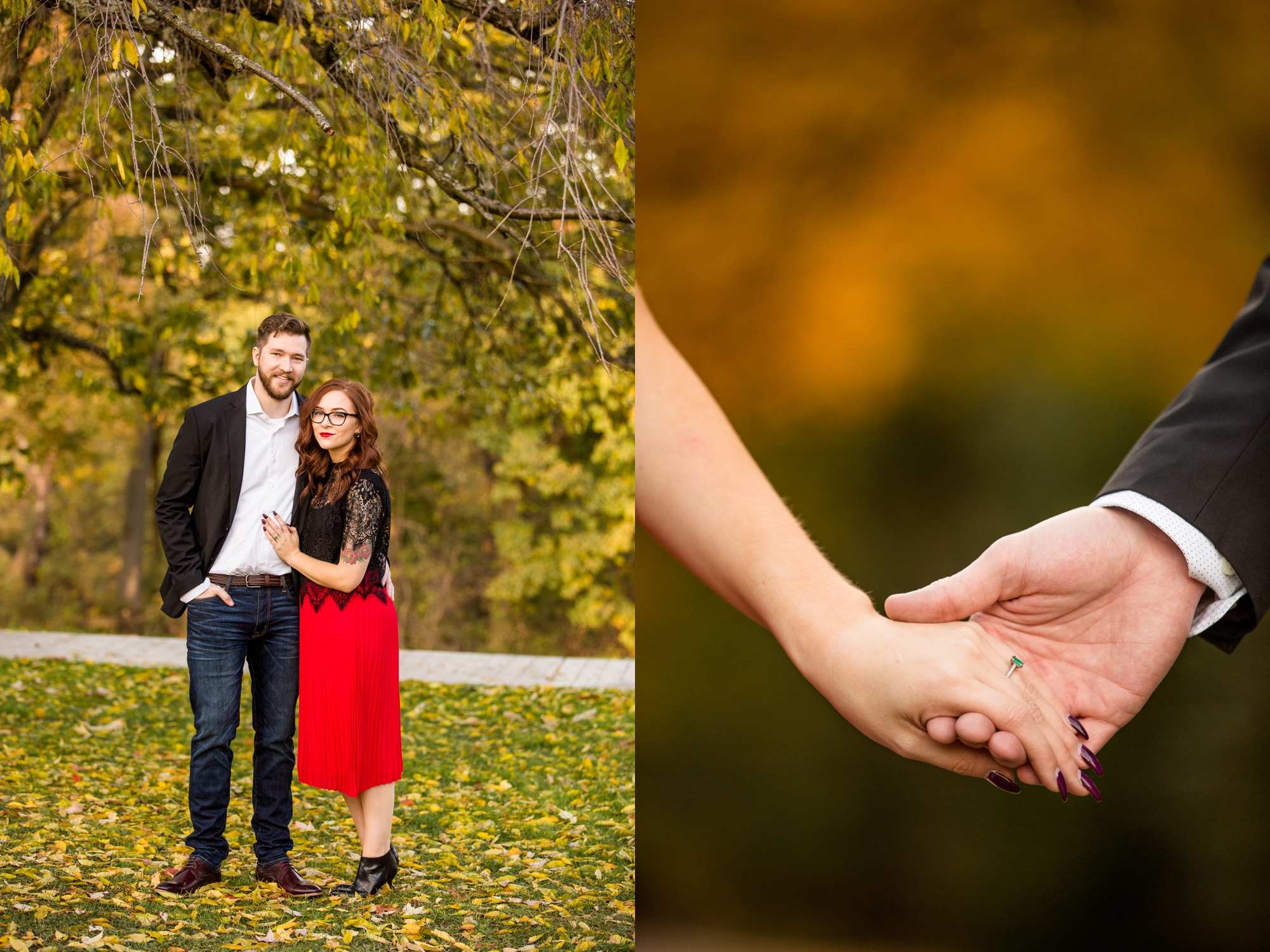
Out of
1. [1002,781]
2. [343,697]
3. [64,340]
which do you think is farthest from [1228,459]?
[64,340]

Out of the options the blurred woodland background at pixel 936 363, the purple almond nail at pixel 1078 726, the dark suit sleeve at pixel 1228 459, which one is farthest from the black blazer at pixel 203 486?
the dark suit sleeve at pixel 1228 459

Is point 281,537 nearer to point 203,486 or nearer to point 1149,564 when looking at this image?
point 203,486

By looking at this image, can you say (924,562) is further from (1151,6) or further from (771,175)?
(1151,6)

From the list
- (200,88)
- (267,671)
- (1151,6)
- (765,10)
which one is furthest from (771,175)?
(200,88)

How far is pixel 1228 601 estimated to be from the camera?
5.75 feet

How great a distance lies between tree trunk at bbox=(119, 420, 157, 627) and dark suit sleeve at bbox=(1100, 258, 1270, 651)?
12.4m

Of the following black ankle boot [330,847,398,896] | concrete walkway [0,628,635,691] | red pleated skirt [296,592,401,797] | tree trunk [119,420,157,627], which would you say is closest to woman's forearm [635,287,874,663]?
red pleated skirt [296,592,401,797]

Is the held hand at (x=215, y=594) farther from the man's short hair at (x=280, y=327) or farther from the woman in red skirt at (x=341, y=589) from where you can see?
the man's short hair at (x=280, y=327)

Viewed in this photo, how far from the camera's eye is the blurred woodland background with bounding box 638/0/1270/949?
2037 mm

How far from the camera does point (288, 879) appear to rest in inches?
115

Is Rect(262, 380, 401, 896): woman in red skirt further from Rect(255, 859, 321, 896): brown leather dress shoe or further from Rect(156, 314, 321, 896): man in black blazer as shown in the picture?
Rect(255, 859, 321, 896): brown leather dress shoe

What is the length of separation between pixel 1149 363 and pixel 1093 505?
41 centimetres

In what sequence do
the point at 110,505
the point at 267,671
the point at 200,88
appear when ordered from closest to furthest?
1. the point at 267,671
2. the point at 200,88
3. the point at 110,505

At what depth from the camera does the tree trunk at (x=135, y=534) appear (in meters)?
12.3
